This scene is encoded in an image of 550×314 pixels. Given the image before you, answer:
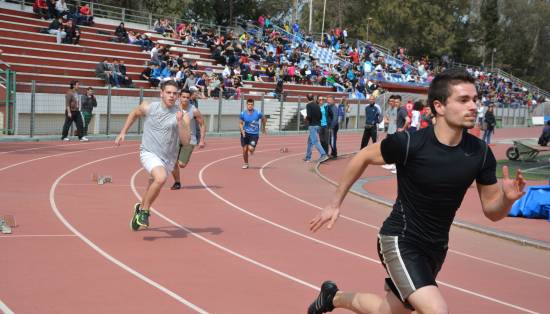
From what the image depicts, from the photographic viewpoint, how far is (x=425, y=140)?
4.56 metres

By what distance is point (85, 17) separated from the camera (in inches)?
1362

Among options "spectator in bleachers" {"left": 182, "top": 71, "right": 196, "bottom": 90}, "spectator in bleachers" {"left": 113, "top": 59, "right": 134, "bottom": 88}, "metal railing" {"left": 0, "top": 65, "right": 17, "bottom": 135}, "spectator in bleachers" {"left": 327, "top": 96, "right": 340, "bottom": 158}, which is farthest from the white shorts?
"spectator in bleachers" {"left": 182, "top": 71, "right": 196, "bottom": 90}

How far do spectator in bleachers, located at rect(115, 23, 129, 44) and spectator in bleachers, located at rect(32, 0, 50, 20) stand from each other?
10.8ft

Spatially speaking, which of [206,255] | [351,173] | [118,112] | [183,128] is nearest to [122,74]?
[118,112]

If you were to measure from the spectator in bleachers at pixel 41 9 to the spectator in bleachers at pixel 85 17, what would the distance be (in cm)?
178

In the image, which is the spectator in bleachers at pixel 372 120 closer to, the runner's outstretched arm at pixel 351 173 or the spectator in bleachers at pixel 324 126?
the spectator in bleachers at pixel 324 126

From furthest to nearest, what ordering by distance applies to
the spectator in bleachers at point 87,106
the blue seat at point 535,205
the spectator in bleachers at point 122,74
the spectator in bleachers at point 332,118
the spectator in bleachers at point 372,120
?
the spectator in bleachers at point 122,74
the spectator in bleachers at point 87,106
the spectator in bleachers at point 332,118
the spectator in bleachers at point 372,120
the blue seat at point 535,205

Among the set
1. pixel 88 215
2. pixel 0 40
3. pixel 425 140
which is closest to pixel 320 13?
pixel 0 40

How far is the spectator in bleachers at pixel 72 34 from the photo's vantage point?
104 feet

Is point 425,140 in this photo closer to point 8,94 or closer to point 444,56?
point 8,94

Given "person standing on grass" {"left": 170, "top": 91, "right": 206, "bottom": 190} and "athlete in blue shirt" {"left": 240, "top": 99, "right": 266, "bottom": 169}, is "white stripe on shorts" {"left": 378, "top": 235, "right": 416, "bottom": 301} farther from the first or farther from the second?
"athlete in blue shirt" {"left": 240, "top": 99, "right": 266, "bottom": 169}

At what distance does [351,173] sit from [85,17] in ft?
105

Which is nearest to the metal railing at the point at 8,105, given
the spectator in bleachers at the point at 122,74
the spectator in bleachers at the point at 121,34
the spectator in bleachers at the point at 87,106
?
the spectator in bleachers at the point at 87,106

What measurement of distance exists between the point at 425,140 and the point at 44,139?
21.1 meters
